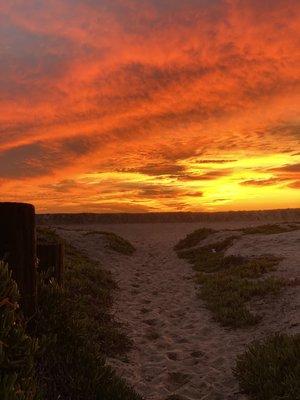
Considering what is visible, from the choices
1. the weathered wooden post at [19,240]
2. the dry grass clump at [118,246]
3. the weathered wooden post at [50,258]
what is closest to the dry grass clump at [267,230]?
the dry grass clump at [118,246]

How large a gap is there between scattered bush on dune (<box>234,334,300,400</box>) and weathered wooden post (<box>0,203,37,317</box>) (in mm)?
4221

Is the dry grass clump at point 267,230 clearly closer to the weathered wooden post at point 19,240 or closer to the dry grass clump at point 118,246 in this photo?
the dry grass clump at point 118,246

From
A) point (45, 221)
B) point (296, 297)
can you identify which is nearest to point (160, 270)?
point (296, 297)

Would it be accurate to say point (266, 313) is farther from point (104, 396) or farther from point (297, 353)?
point (104, 396)

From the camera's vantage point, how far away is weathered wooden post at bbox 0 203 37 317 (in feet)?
17.3

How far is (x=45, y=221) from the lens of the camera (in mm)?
77688

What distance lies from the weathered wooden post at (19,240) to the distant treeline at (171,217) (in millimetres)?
74301

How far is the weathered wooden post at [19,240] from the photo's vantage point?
5.27 meters

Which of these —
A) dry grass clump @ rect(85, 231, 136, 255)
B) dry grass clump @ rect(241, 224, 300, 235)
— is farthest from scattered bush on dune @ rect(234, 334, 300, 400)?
dry grass clump @ rect(241, 224, 300, 235)

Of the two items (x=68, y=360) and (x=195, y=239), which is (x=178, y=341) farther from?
(x=195, y=239)

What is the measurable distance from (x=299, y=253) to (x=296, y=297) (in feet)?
27.1

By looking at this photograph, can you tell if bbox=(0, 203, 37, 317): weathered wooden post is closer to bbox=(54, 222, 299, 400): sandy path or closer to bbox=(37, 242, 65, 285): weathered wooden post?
bbox=(37, 242, 65, 285): weathered wooden post

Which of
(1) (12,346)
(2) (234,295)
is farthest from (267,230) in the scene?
(1) (12,346)

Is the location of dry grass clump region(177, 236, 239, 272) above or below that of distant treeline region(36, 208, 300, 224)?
below
